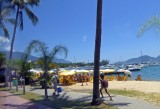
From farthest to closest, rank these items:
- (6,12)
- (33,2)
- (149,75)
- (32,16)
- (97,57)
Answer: (149,75) → (32,16) → (33,2) → (6,12) → (97,57)

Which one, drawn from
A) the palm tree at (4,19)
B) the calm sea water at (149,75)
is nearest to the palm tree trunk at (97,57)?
the palm tree at (4,19)

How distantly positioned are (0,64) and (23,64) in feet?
67.6

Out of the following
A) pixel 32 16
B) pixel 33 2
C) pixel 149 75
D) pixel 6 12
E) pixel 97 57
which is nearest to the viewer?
pixel 97 57

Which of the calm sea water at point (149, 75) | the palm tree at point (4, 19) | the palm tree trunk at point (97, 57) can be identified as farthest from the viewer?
the calm sea water at point (149, 75)

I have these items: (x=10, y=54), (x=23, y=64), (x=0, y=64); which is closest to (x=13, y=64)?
(x=23, y=64)

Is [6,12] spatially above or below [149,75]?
above

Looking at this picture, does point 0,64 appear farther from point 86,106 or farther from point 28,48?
point 86,106

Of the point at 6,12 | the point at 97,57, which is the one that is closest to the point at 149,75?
the point at 6,12

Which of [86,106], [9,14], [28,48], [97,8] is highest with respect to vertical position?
[9,14]

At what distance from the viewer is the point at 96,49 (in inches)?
677

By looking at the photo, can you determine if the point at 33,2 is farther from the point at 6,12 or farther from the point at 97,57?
the point at 97,57

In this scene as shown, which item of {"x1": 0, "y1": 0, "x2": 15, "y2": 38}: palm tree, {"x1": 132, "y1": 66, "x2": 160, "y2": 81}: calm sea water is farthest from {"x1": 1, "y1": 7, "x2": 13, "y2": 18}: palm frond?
{"x1": 132, "y1": 66, "x2": 160, "y2": 81}: calm sea water

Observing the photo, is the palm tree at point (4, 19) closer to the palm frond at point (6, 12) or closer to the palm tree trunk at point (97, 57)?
the palm frond at point (6, 12)

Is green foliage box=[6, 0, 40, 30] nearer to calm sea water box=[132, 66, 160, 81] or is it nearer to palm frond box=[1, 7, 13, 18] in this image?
palm frond box=[1, 7, 13, 18]
